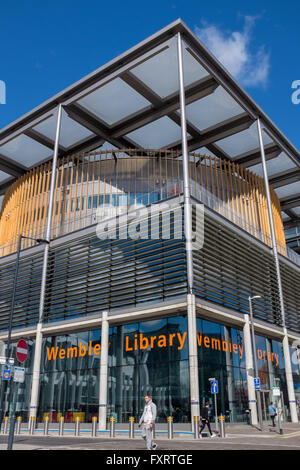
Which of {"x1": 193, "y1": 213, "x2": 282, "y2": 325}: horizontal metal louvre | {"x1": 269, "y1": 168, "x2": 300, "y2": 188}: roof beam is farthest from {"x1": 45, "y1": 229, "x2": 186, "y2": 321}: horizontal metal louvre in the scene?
{"x1": 269, "y1": 168, "x2": 300, "y2": 188}: roof beam

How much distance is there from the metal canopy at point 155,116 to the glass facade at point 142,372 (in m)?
16.9

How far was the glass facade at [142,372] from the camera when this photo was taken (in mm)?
21562

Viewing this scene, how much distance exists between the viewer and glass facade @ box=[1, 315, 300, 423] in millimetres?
21562

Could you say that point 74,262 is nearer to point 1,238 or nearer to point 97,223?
point 97,223

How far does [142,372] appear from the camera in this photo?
74.6 feet

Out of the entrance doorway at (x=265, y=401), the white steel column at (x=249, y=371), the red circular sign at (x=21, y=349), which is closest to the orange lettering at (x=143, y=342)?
the white steel column at (x=249, y=371)

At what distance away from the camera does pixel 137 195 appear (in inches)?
1144

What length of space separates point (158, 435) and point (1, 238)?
76.6 feet

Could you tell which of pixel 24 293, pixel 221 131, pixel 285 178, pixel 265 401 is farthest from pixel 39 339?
pixel 285 178

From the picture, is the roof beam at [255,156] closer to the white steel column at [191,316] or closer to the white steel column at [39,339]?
the white steel column at [191,316]

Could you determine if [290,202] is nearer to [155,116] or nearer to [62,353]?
[155,116]

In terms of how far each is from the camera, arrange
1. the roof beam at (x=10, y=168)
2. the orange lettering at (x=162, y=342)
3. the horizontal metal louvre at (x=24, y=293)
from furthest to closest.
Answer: the roof beam at (x=10, y=168)
the horizontal metal louvre at (x=24, y=293)
the orange lettering at (x=162, y=342)
